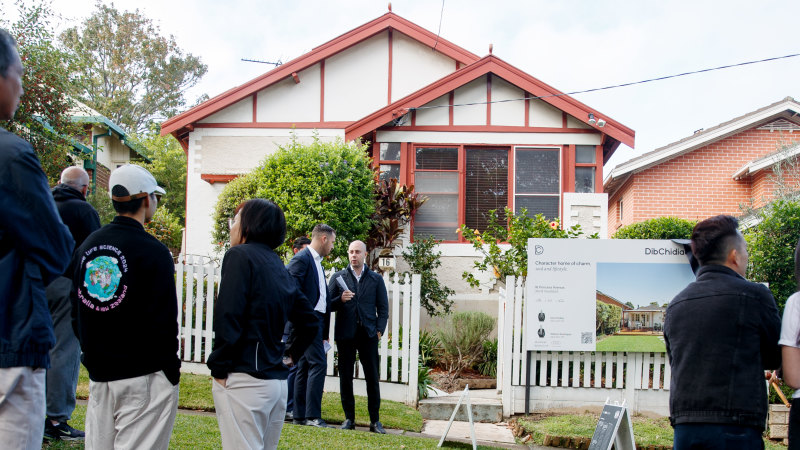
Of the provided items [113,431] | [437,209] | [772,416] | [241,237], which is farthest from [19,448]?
[437,209]

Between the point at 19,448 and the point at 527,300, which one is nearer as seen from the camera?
the point at 19,448

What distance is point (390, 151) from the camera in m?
14.6

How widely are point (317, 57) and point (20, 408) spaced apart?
13.5 meters

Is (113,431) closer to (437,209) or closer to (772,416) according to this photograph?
(772,416)

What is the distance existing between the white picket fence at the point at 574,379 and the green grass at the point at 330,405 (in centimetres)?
134

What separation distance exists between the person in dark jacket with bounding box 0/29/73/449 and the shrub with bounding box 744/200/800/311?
906cm

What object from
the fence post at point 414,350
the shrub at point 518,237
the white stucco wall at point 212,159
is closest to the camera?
the fence post at point 414,350

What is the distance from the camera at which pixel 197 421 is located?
669 cm

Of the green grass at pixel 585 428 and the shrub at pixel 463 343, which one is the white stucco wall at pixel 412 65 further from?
the green grass at pixel 585 428

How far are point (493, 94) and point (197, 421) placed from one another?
9.78 meters

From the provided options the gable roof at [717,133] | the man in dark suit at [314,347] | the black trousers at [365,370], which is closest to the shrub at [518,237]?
the black trousers at [365,370]

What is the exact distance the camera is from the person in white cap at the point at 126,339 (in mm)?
3395

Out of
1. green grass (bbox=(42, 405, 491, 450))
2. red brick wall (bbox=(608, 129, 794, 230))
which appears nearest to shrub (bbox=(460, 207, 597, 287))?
green grass (bbox=(42, 405, 491, 450))

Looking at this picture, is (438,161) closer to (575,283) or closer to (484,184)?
(484,184)
